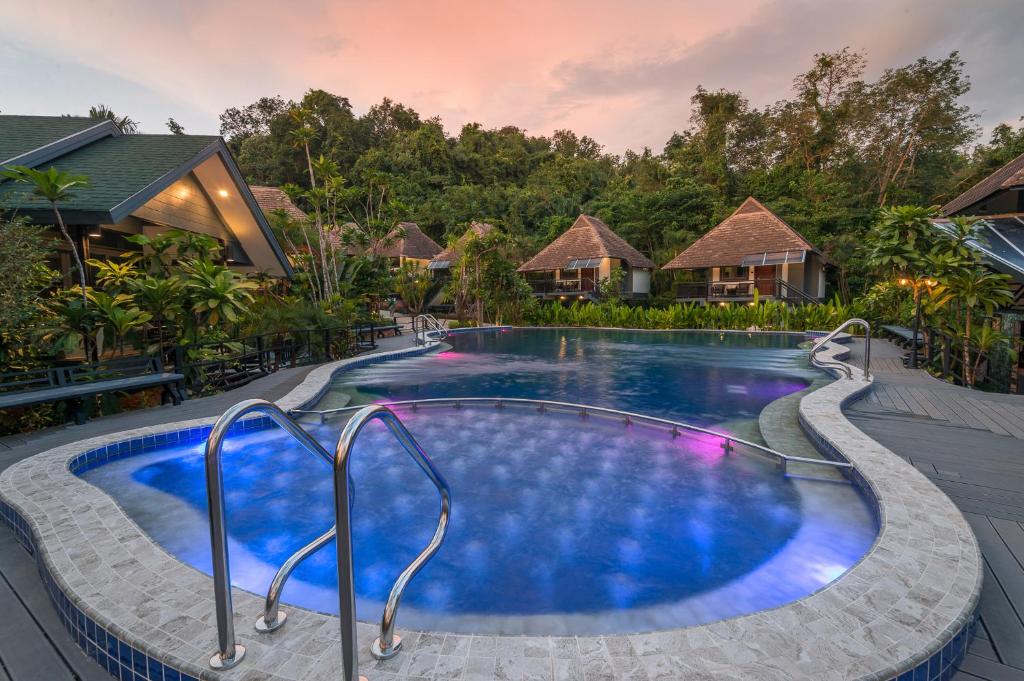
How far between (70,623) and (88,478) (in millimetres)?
3003

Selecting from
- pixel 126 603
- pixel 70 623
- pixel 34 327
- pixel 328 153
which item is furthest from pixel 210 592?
pixel 328 153

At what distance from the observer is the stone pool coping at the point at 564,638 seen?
6.25 feet

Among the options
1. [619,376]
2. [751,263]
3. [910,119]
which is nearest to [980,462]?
[619,376]

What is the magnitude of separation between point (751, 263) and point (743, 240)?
6.93ft

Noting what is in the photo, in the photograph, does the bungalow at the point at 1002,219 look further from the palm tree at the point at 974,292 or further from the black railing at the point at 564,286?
the black railing at the point at 564,286

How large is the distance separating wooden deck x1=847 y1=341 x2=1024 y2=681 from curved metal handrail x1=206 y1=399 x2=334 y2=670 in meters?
3.02

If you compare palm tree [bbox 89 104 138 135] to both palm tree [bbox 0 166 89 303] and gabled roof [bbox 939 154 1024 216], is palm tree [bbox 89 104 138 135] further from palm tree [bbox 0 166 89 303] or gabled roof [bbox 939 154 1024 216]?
gabled roof [bbox 939 154 1024 216]

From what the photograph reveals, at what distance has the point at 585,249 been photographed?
2805 centimetres

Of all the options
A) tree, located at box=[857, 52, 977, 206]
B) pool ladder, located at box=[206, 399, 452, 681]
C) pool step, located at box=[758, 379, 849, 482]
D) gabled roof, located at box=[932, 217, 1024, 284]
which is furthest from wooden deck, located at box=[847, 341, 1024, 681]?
tree, located at box=[857, 52, 977, 206]

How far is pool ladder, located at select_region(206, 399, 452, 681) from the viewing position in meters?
1.62

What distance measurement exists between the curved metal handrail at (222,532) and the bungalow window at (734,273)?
2750 centimetres

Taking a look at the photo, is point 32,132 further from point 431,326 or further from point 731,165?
point 731,165

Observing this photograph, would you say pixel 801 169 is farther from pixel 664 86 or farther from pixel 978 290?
pixel 978 290

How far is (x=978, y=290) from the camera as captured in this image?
802 centimetres
